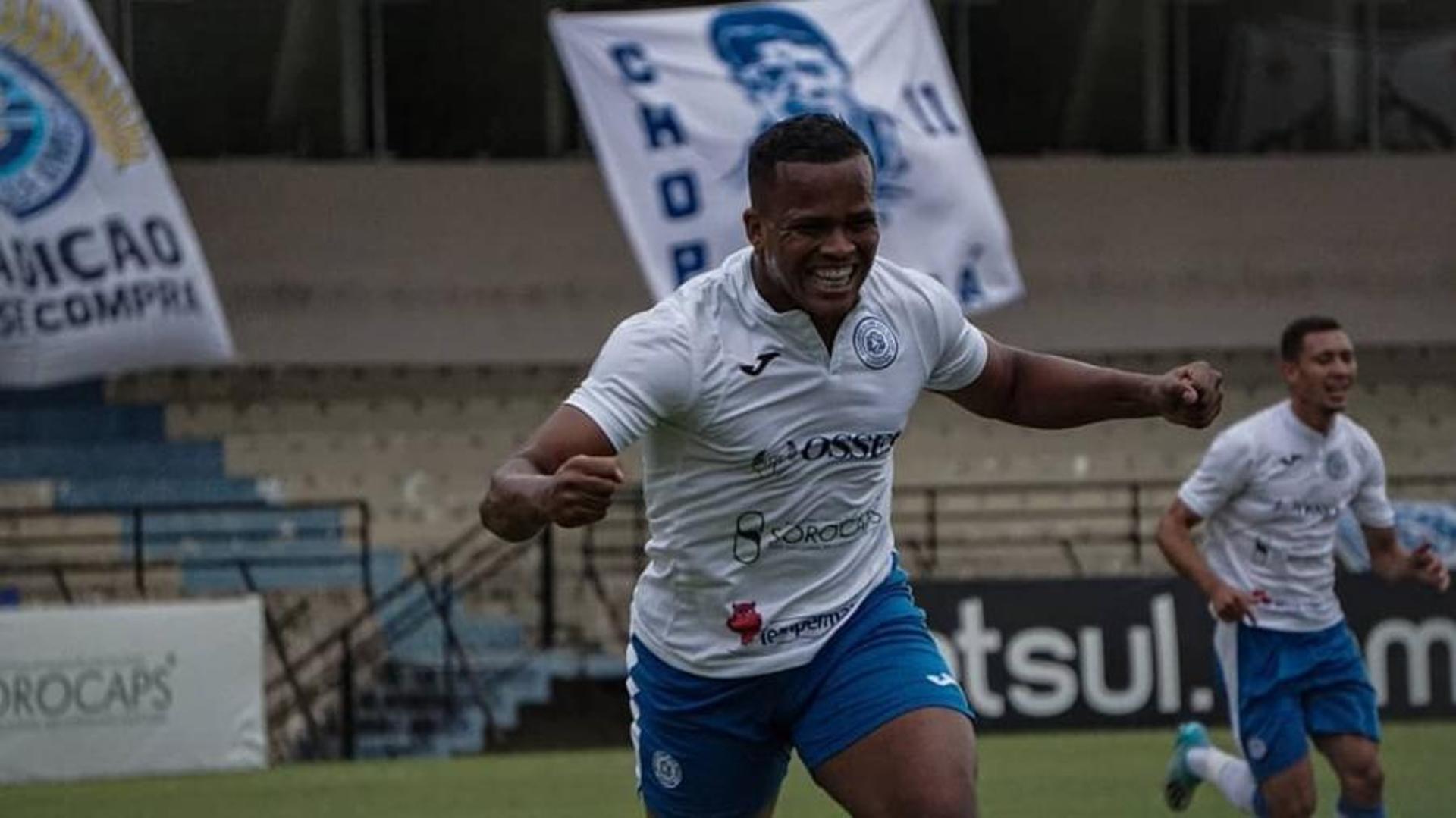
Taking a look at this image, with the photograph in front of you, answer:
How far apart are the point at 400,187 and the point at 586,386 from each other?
21.0m

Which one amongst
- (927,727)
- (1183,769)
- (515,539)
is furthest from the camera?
(1183,769)

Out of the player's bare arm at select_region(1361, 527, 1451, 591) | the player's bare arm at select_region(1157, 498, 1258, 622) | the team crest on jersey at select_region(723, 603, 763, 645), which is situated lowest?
the player's bare arm at select_region(1361, 527, 1451, 591)

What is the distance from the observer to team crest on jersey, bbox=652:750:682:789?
7.43 m

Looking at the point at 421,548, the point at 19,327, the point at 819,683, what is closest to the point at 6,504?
the point at 421,548

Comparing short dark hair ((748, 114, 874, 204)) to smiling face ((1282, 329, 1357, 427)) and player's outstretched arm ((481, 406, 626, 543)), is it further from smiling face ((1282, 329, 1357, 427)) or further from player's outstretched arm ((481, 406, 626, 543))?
smiling face ((1282, 329, 1357, 427))

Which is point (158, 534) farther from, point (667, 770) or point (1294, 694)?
point (667, 770)

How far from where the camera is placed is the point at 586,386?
22.5 feet

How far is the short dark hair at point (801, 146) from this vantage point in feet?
22.6

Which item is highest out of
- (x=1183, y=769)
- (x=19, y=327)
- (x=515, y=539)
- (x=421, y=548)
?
(x=515, y=539)

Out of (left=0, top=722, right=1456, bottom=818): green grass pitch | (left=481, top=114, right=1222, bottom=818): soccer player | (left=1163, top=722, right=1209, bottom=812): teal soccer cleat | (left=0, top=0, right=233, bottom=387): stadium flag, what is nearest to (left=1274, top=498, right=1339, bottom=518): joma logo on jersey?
(left=1163, top=722, right=1209, bottom=812): teal soccer cleat

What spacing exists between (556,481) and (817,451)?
45.8 inches

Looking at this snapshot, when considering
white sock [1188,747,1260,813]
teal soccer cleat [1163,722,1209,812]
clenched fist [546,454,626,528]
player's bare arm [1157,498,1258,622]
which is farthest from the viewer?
teal soccer cleat [1163,722,1209,812]

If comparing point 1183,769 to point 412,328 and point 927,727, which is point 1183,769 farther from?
point 412,328

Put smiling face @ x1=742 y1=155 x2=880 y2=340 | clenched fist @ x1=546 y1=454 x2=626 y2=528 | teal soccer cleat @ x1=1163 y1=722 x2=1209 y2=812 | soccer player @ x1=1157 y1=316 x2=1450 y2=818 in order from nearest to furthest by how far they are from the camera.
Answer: clenched fist @ x1=546 y1=454 x2=626 y2=528
smiling face @ x1=742 y1=155 x2=880 y2=340
soccer player @ x1=1157 y1=316 x2=1450 y2=818
teal soccer cleat @ x1=1163 y1=722 x2=1209 y2=812
